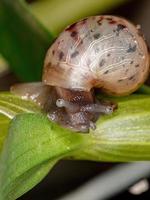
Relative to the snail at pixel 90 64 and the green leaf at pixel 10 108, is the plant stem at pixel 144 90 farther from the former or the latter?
the green leaf at pixel 10 108

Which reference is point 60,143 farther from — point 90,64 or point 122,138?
point 90,64

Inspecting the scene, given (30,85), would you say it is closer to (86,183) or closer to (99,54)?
(99,54)

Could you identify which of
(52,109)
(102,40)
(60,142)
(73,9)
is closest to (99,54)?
(102,40)

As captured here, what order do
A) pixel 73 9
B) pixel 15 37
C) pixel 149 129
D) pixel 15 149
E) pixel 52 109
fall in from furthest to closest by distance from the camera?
pixel 73 9, pixel 15 37, pixel 52 109, pixel 149 129, pixel 15 149

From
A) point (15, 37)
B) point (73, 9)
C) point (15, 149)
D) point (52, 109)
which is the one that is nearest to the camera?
point (15, 149)

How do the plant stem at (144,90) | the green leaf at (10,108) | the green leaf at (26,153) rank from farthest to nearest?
the plant stem at (144,90) < the green leaf at (10,108) < the green leaf at (26,153)

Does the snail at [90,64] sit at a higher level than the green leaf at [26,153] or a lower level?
higher

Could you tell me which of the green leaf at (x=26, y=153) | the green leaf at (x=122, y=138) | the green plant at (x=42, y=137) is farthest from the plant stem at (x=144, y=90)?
the green leaf at (x=26, y=153)

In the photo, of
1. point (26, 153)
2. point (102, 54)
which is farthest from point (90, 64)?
point (26, 153)
